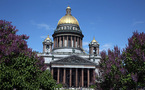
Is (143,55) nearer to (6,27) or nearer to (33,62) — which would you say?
(33,62)

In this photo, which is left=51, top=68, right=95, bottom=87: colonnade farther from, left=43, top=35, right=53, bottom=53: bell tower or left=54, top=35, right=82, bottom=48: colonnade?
left=54, top=35, right=82, bottom=48: colonnade

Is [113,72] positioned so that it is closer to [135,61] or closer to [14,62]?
[135,61]

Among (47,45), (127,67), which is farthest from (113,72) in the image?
(47,45)

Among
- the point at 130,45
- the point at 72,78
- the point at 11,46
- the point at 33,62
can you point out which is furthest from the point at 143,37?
the point at 72,78

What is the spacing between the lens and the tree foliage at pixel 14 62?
60.4 feet

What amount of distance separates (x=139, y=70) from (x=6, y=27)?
1781 cm

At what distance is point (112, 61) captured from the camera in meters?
22.0

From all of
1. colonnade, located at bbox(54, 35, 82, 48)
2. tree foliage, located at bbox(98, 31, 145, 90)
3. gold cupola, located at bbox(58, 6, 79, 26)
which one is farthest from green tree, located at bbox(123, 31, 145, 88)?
gold cupola, located at bbox(58, 6, 79, 26)

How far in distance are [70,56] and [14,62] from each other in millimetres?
42792

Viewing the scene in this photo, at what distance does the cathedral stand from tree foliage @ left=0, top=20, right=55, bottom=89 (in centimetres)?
3212

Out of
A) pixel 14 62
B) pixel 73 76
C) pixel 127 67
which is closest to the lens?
pixel 14 62

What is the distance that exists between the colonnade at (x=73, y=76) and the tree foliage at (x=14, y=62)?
3865cm

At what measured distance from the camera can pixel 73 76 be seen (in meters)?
65.1

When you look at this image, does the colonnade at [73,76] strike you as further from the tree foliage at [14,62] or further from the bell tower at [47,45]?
the tree foliage at [14,62]
